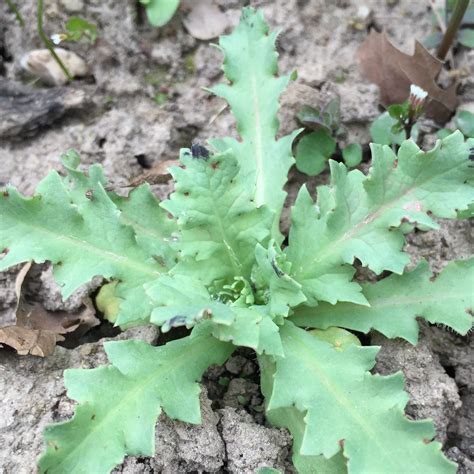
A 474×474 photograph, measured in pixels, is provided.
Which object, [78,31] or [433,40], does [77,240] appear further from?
A: [433,40]

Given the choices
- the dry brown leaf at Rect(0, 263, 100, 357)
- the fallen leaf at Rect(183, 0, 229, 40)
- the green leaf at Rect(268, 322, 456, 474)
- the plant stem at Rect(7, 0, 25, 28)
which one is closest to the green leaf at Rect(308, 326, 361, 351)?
the green leaf at Rect(268, 322, 456, 474)

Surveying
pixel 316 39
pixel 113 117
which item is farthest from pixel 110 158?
pixel 316 39

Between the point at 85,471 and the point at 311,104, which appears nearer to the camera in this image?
the point at 85,471

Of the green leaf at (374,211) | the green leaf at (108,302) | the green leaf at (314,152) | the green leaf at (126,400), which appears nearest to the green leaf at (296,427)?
the green leaf at (126,400)

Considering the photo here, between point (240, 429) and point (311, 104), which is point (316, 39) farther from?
point (240, 429)

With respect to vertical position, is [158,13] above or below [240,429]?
above

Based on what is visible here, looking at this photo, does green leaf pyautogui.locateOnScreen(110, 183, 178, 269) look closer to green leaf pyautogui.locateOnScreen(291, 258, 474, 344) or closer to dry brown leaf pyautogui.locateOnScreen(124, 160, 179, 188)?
dry brown leaf pyautogui.locateOnScreen(124, 160, 179, 188)

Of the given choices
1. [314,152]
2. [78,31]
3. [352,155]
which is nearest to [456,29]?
[352,155]
